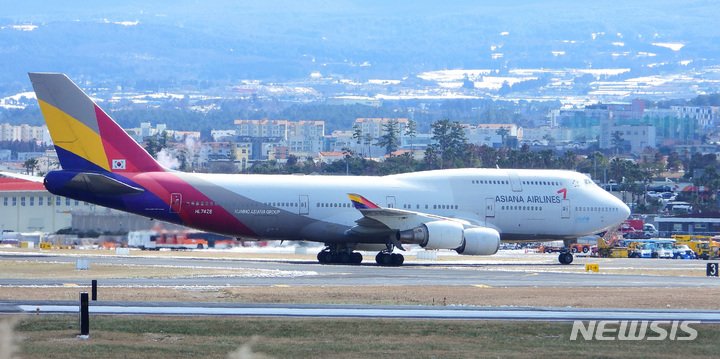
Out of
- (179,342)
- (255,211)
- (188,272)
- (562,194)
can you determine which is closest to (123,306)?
(179,342)

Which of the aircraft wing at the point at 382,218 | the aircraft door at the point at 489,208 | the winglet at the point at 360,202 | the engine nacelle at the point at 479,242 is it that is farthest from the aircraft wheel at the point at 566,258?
the winglet at the point at 360,202

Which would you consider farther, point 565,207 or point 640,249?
point 640,249

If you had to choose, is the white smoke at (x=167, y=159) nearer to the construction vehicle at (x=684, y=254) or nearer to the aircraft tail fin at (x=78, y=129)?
the construction vehicle at (x=684, y=254)

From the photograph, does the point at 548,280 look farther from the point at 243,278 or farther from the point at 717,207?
the point at 717,207

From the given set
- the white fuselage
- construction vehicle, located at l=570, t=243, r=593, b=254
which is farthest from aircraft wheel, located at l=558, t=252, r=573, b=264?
construction vehicle, located at l=570, t=243, r=593, b=254

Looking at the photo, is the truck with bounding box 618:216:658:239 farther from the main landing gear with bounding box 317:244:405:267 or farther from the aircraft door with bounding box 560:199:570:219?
the main landing gear with bounding box 317:244:405:267

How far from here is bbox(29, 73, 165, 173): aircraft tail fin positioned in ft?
149

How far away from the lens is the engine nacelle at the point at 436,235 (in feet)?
158

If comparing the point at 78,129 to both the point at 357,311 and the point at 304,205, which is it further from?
the point at 357,311

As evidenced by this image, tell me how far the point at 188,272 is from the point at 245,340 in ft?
63.4

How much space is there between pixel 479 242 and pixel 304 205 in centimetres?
758

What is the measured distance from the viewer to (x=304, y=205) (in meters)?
49.1

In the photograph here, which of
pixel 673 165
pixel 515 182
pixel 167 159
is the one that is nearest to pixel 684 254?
pixel 515 182

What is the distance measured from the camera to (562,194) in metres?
54.2
